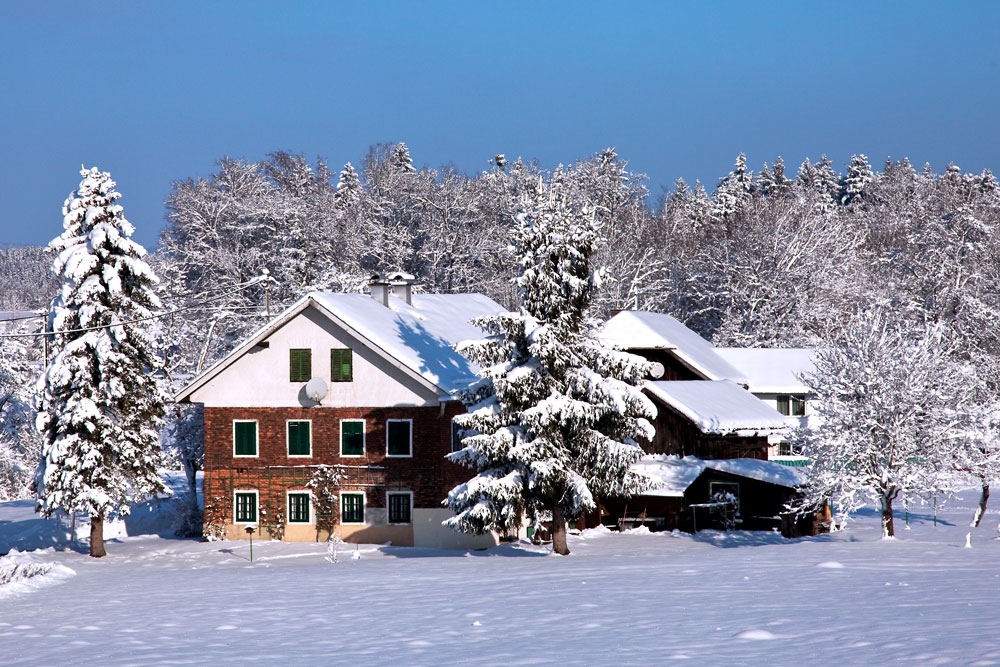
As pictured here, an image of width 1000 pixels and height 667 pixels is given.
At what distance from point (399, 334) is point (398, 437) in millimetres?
3737

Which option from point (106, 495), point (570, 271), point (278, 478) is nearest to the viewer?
point (570, 271)

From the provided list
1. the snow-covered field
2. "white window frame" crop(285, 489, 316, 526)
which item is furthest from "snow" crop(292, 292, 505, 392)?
the snow-covered field

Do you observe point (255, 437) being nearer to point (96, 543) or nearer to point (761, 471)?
point (96, 543)

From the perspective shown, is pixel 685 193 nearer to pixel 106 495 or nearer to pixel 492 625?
pixel 106 495

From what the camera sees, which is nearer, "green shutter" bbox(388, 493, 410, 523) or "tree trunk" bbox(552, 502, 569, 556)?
"tree trunk" bbox(552, 502, 569, 556)

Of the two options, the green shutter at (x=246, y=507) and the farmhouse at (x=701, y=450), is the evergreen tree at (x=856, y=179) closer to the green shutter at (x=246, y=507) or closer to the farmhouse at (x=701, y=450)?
the farmhouse at (x=701, y=450)

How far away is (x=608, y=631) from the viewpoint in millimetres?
16203

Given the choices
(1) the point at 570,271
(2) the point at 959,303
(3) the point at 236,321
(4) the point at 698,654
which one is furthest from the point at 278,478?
(2) the point at 959,303

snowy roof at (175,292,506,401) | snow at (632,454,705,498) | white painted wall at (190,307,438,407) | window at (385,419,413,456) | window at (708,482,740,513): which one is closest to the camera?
snowy roof at (175,292,506,401)

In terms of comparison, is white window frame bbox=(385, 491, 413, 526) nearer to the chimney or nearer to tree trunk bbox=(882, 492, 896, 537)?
the chimney

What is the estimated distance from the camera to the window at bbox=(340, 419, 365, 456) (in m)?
37.8

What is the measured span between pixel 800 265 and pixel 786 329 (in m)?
3.94

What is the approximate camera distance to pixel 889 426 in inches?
1234

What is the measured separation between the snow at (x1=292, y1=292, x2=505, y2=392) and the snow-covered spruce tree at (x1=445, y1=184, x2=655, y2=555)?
6.31 m
